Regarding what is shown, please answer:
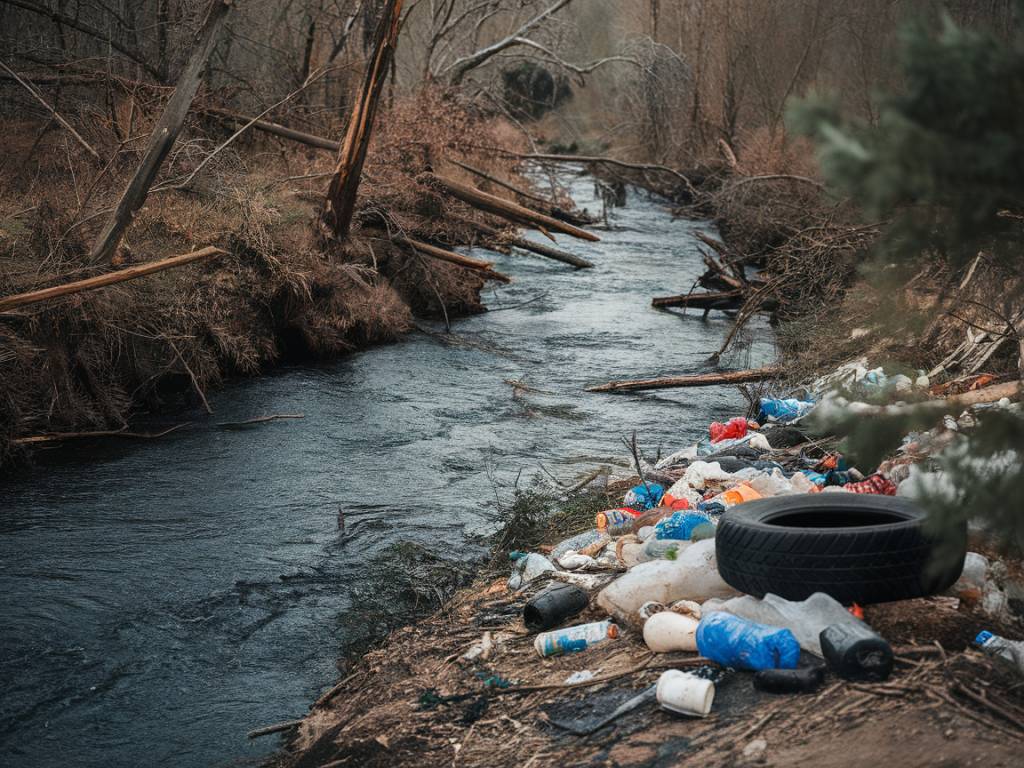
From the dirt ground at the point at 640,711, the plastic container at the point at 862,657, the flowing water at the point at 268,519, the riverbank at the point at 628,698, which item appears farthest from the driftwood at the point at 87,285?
the plastic container at the point at 862,657

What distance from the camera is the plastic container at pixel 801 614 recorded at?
366 cm

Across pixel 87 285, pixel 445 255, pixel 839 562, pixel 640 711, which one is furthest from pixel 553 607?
pixel 445 255

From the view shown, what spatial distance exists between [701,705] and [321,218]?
1046cm

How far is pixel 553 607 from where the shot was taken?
4711 millimetres

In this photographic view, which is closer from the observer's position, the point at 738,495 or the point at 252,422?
the point at 738,495

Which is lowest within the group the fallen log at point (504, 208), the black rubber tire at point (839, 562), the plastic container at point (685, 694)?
the plastic container at point (685, 694)

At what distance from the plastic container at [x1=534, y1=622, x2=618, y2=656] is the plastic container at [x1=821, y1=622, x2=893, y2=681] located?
3.81 ft

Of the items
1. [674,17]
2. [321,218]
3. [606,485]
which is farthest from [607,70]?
[606,485]

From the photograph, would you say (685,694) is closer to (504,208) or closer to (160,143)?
(160,143)

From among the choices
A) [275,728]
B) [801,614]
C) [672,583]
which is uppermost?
[801,614]

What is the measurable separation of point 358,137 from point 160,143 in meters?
3.67

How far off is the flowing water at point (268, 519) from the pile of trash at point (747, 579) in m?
1.22

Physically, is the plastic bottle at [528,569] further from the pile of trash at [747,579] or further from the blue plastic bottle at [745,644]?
the blue plastic bottle at [745,644]

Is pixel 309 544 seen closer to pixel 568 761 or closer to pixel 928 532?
pixel 568 761
